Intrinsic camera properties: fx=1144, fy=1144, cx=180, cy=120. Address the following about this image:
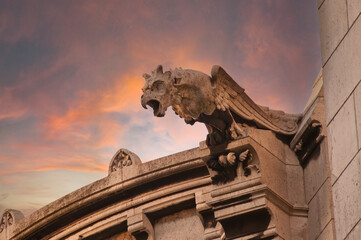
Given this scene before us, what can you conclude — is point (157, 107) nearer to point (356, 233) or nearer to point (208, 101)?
point (208, 101)

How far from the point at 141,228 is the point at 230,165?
13.1 ft

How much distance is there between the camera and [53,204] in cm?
2209

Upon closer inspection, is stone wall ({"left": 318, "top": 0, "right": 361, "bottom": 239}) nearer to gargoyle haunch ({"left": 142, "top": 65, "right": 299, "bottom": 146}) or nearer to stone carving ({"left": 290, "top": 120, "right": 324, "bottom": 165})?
gargoyle haunch ({"left": 142, "top": 65, "right": 299, "bottom": 146})

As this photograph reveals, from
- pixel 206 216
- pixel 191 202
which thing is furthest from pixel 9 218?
pixel 206 216

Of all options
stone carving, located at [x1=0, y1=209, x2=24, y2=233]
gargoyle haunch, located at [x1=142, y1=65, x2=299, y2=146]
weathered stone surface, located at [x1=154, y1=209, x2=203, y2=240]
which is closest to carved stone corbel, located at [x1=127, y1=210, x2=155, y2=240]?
weathered stone surface, located at [x1=154, y1=209, x2=203, y2=240]

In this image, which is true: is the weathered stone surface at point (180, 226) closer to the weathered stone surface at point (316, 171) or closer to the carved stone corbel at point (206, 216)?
the carved stone corbel at point (206, 216)

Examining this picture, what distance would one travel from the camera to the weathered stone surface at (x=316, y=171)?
16.5 meters

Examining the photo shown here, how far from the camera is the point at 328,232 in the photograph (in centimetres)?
1580

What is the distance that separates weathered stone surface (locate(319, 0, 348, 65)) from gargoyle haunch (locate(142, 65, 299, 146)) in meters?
2.74

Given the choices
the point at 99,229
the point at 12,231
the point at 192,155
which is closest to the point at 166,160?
the point at 192,155

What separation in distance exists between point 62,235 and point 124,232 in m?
1.75

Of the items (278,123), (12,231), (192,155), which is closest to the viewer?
(278,123)

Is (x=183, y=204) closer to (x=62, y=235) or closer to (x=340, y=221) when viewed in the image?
(x=62, y=235)

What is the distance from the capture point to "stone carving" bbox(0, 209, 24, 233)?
23.5 meters
